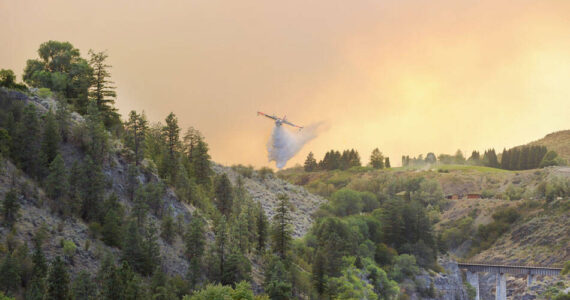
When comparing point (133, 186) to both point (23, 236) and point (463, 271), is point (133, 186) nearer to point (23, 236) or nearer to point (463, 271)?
point (23, 236)

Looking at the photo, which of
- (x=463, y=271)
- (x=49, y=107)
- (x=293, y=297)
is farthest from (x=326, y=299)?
(x=463, y=271)

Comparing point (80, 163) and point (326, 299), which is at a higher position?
point (80, 163)

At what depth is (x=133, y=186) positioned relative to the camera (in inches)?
3516

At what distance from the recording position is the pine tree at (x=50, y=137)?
81.5 metres

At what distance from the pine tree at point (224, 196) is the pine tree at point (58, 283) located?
45.0 m

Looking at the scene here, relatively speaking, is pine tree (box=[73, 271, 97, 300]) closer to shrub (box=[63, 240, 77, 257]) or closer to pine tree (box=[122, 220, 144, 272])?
shrub (box=[63, 240, 77, 257])

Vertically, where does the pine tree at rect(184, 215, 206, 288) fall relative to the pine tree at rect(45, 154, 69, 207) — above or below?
below

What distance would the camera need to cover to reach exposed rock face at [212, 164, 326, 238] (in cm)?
14950

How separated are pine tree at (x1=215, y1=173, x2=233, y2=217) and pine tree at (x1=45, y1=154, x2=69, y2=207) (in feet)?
114

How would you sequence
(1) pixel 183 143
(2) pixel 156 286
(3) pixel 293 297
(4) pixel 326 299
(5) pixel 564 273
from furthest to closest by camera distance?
(5) pixel 564 273
(1) pixel 183 143
(4) pixel 326 299
(3) pixel 293 297
(2) pixel 156 286

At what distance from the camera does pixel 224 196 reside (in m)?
110

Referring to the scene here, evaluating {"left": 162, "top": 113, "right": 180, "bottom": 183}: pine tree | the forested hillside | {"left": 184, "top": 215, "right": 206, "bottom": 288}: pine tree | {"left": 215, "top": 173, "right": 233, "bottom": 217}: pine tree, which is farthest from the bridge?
{"left": 184, "top": 215, "right": 206, "bottom": 288}: pine tree

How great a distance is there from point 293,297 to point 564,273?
103019mm

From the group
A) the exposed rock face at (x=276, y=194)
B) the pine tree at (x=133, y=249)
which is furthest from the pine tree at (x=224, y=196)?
the exposed rock face at (x=276, y=194)
